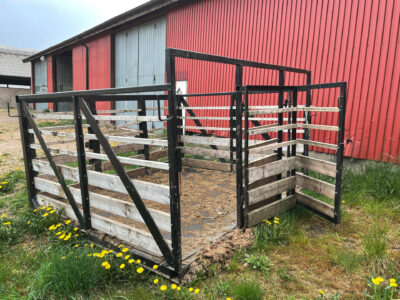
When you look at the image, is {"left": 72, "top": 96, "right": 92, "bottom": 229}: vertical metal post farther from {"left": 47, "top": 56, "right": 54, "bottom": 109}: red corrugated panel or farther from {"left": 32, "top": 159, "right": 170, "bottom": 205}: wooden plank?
{"left": 47, "top": 56, "right": 54, "bottom": 109}: red corrugated panel

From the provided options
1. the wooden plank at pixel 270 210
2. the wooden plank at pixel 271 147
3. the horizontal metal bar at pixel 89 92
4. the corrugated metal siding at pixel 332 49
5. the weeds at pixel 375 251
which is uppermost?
the corrugated metal siding at pixel 332 49

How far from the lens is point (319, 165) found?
4480 millimetres

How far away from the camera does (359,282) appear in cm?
310

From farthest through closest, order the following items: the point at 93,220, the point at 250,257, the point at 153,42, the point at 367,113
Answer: the point at 153,42, the point at 367,113, the point at 93,220, the point at 250,257

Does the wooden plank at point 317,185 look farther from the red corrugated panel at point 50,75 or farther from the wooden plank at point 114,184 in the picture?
the red corrugated panel at point 50,75

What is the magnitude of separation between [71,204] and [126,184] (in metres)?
1.31

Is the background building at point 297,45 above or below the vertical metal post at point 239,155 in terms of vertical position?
above

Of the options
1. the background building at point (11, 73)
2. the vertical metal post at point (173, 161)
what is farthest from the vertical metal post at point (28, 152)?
the background building at point (11, 73)

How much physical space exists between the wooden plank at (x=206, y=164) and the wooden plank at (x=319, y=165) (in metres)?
2.61

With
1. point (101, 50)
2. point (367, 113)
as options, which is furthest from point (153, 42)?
point (367, 113)

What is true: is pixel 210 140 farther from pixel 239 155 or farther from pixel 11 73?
pixel 11 73

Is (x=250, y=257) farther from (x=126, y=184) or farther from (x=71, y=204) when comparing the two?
(x=71, y=204)

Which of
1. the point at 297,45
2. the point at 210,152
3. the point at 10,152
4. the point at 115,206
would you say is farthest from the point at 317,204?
the point at 10,152

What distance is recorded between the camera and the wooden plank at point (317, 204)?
437 cm
